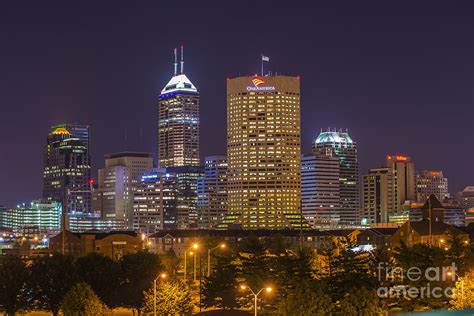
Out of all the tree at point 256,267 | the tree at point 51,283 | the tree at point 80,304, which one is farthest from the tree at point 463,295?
the tree at point 51,283

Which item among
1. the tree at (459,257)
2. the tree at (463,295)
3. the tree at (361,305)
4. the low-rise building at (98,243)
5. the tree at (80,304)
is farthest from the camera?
the low-rise building at (98,243)

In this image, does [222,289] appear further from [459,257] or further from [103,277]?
[459,257]

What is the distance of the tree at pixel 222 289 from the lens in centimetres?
9412

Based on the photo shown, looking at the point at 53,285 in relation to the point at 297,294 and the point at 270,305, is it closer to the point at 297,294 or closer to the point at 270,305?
the point at 270,305

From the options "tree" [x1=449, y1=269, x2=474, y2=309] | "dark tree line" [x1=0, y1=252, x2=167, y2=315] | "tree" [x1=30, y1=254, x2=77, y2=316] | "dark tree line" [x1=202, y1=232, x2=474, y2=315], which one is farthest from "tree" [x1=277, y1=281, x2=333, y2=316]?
"tree" [x1=30, y1=254, x2=77, y2=316]

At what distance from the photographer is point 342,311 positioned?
2849 inches

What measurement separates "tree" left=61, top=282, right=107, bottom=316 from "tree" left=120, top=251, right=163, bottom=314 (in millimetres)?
11738

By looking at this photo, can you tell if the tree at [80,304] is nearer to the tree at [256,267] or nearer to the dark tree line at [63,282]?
the dark tree line at [63,282]

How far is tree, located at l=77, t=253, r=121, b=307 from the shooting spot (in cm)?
9606

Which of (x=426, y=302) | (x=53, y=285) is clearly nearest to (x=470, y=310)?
(x=426, y=302)

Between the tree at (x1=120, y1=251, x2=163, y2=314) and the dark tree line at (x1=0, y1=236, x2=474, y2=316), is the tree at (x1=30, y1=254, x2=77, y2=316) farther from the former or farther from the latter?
the tree at (x1=120, y1=251, x2=163, y2=314)

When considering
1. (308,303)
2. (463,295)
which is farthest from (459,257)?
(308,303)

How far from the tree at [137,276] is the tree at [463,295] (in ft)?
99.3

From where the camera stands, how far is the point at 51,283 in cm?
9475
